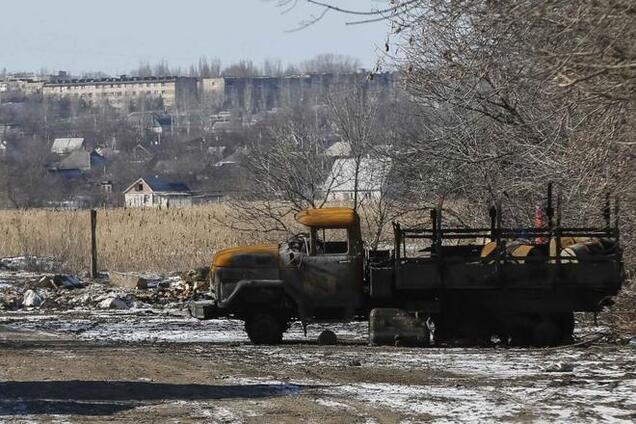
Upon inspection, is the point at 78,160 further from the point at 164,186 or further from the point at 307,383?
the point at 307,383

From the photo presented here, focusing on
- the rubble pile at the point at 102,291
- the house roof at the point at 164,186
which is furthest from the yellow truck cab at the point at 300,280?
the house roof at the point at 164,186

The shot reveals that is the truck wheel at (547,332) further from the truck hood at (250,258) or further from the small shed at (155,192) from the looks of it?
the small shed at (155,192)

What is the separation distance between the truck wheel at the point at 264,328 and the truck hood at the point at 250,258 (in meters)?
0.83

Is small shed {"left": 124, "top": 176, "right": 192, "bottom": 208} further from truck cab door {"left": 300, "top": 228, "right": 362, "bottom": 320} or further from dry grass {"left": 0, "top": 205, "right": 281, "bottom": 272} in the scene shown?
truck cab door {"left": 300, "top": 228, "right": 362, "bottom": 320}

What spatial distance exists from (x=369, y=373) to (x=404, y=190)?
17893 mm

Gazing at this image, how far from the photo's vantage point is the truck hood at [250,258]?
900 inches

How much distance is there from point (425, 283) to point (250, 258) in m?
2.98

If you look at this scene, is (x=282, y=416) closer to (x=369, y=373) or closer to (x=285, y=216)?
(x=369, y=373)

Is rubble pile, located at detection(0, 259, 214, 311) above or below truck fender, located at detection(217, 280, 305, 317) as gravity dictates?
below

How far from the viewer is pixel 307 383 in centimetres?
1633

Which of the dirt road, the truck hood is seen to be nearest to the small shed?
the truck hood

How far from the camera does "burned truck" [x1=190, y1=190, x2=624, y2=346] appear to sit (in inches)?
868

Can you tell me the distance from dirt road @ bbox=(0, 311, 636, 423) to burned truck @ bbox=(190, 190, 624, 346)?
0.71 meters

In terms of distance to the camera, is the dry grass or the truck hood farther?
the dry grass
